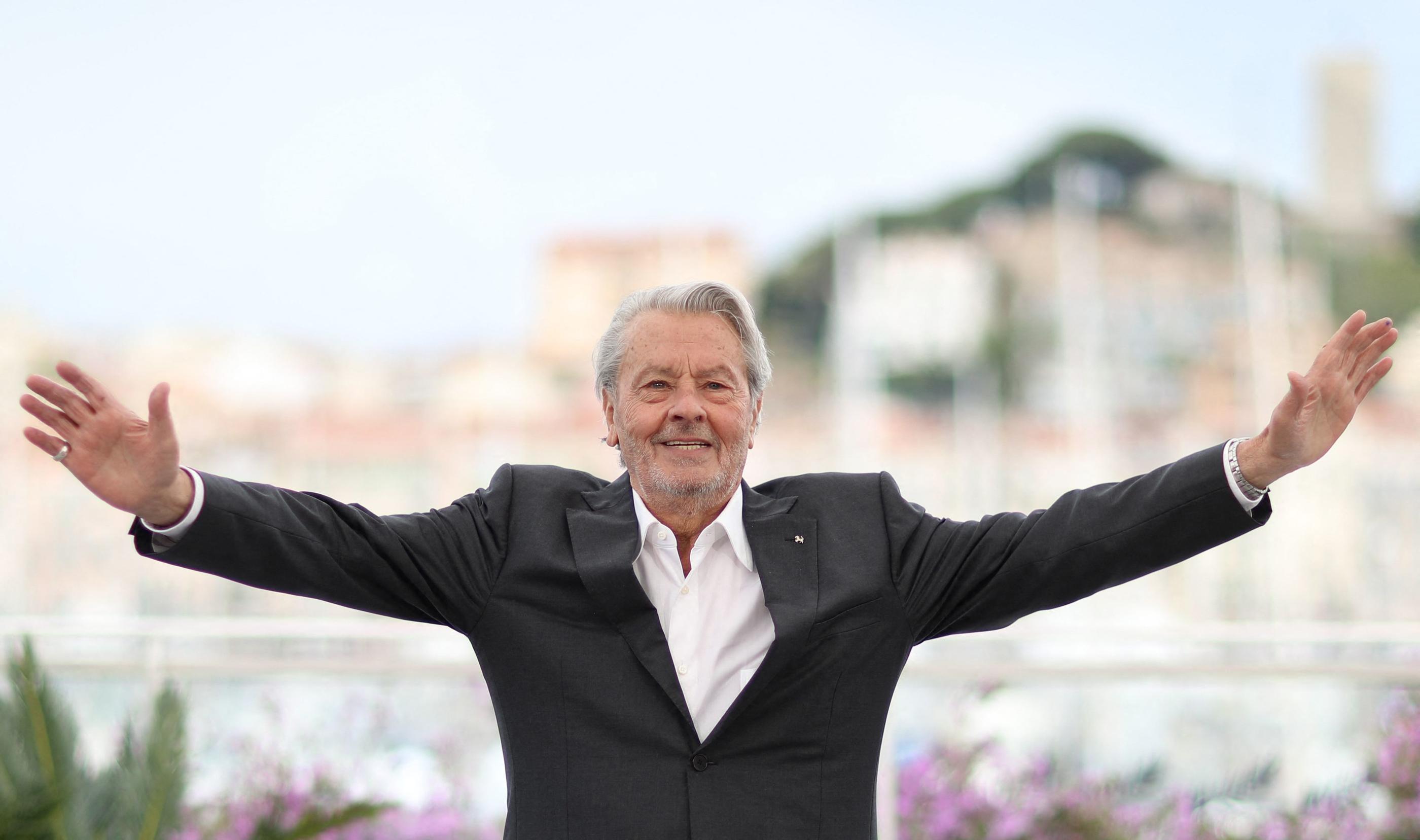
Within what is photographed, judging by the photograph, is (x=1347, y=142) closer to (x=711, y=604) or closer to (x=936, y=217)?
(x=936, y=217)

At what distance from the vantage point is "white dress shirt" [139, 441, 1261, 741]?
1873 millimetres

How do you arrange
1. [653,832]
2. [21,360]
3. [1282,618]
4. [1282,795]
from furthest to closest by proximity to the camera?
[21,360], [1282,618], [1282,795], [653,832]

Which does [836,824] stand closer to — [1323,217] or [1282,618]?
[1282,618]

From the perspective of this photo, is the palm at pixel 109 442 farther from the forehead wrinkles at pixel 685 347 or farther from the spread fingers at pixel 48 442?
the forehead wrinkles at pixel 685 347

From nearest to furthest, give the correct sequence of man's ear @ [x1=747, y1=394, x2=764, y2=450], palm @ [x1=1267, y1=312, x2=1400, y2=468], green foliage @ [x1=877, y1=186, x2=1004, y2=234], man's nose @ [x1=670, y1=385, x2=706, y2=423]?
palm @ [x1=1267, y1=312, x2=1400, y2=468] → man's nose @ [x1=670, y1=385, x2=706, y2=423] → man's ear @ [x1=747, y1=394, x2=764, y2=450] → green foliage @ [x1=877, y1=186, x2=1004, y2=234]

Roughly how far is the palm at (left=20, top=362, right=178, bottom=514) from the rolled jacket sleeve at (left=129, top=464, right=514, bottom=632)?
0.17 feet

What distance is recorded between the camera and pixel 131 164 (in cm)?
4103

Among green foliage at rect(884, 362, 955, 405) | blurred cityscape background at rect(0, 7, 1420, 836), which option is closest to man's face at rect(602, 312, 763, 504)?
blurred cityscape background at rect(0, 7, 1420, 836)

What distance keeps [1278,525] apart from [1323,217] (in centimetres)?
2053

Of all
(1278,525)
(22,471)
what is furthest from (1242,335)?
(22,471)

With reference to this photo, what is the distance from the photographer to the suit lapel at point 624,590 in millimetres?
1838

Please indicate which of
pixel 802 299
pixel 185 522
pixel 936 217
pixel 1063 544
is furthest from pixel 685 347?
pixel 936 217

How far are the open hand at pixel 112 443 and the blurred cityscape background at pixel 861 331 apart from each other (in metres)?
16.8

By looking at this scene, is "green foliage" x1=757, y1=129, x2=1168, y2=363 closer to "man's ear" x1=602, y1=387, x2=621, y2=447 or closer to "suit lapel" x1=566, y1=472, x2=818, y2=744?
"man's ear" x1=602, y1=387, x2=621, y2=447
